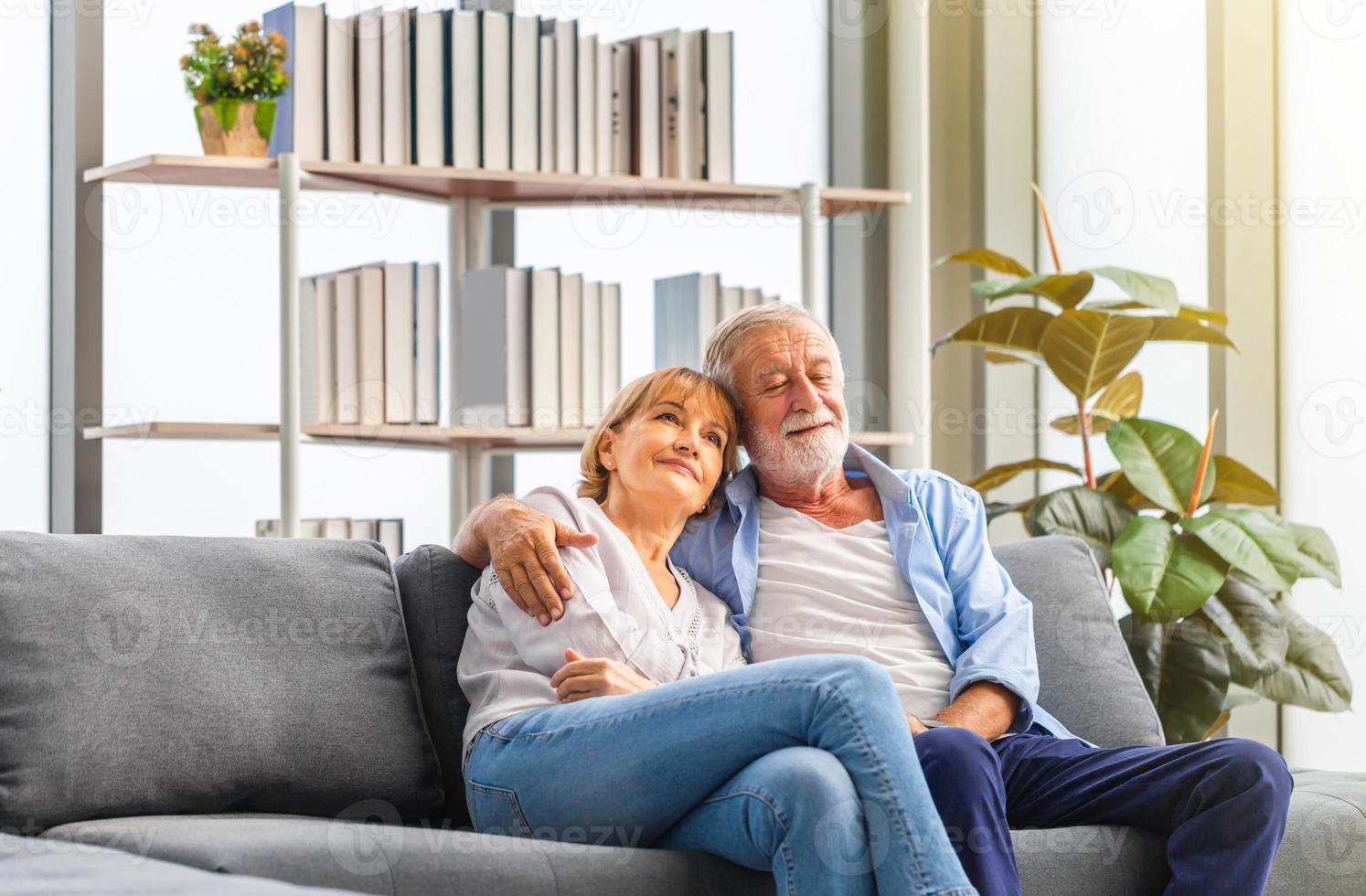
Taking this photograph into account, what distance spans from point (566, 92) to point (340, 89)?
464mm

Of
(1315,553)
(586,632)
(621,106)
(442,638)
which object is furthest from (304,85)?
(1315,553)

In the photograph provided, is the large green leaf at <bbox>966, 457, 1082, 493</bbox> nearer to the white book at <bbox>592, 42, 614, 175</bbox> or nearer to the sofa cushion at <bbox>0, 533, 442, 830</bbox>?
the white book at <bbox>592, 42, 614, 175</bbox>

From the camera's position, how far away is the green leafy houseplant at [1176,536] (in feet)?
8.80

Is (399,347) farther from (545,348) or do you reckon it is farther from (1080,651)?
(1080,651)

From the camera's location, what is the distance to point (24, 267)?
316 centimetres

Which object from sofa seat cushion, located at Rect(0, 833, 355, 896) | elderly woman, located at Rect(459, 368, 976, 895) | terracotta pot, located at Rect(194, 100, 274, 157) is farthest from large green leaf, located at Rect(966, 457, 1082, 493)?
sofa seat cushion, located at Rect(0, 833, 355, 896)

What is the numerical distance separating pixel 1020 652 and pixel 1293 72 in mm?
1806

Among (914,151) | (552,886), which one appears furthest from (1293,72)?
(552,886)

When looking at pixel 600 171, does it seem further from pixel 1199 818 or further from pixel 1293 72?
pixel 1199 818

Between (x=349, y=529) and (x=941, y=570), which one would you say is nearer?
(x=941, y=570)

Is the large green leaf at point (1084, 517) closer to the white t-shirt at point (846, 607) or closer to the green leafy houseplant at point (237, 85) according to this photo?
the white t-shirt at point (846, 607)

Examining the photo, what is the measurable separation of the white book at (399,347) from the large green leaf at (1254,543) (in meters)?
1.54

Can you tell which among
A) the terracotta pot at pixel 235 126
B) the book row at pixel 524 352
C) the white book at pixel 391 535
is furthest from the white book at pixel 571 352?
the terracotta pot at pixel 235 126

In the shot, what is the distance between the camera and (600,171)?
124 inches
